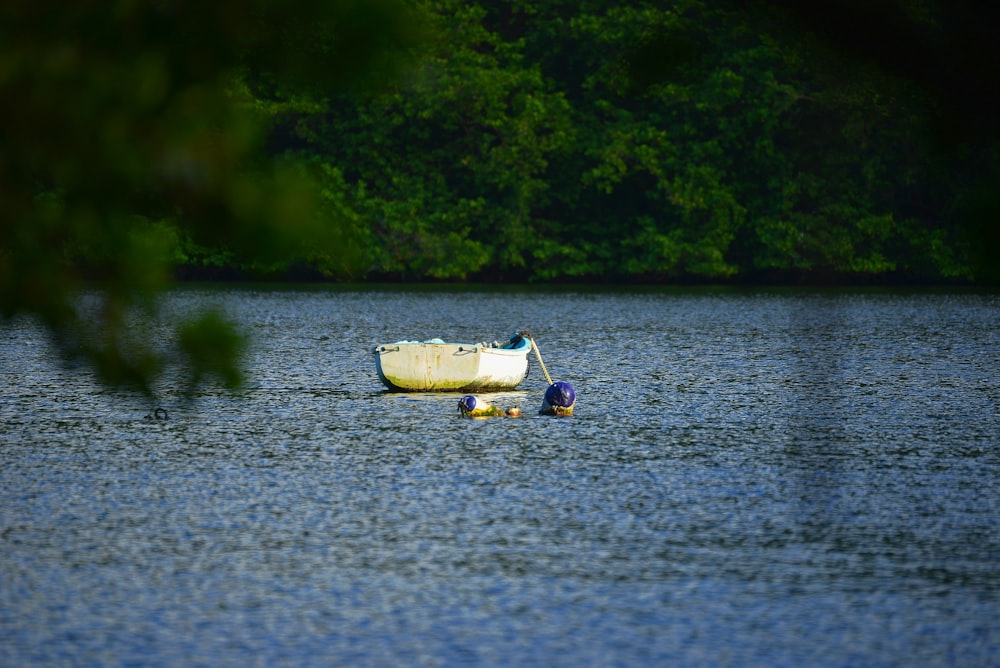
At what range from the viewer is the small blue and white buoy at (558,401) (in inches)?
1054

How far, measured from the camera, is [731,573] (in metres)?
13.5

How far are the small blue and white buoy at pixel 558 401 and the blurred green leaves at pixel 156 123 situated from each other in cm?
2079

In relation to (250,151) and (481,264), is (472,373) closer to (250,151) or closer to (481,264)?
(250,151)

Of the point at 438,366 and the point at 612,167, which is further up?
the point at 612,167

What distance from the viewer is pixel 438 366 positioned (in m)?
30.9

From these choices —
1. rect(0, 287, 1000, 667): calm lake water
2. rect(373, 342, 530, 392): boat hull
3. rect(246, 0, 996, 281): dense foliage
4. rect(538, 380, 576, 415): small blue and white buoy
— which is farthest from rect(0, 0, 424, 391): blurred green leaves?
rect(246, 0, 996, 281): dense foliage

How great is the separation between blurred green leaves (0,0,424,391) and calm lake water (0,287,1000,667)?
4.05ft

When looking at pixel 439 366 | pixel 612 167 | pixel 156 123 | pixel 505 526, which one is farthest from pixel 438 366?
pixel 612 167

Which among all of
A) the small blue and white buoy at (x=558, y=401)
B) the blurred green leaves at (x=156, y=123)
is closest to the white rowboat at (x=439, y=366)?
the small blue and white buoy at (x=558, y=401)

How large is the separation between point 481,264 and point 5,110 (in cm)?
8385

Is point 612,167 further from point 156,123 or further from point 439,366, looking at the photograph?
point 156,123

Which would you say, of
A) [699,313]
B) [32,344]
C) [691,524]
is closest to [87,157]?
[691,524]

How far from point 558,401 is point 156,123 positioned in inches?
834

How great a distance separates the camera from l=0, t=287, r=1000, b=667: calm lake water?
11391mm
